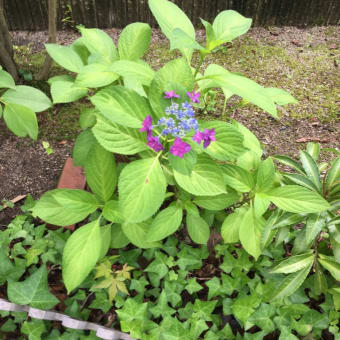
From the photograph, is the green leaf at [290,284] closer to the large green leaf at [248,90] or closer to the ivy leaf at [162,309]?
the ivy leaf at [162,309]

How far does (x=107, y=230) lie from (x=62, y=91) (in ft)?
1.85

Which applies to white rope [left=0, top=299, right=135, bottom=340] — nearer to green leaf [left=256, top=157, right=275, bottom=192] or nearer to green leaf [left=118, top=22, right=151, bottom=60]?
green leaf [left=256, top=157, right=275, bottom=192]

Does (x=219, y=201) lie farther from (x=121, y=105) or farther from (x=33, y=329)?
(x=33, y=329)

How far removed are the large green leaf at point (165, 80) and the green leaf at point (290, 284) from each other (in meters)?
0.83

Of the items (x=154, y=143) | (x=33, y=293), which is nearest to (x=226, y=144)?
(x=154, y=143)

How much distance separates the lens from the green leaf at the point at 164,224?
1292 mm

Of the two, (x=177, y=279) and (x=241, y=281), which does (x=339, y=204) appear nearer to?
(x=241, y=281)

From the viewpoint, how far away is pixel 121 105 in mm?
1060

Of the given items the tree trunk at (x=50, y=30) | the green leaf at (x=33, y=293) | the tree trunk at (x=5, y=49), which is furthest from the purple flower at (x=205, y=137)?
the tree trunk at (x=5, y=49)

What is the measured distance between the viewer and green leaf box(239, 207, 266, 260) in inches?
52.3

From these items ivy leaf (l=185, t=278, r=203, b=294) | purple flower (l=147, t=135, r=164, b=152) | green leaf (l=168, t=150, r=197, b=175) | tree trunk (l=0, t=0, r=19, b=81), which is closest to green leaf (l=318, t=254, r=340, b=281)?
ivy leaf (l=185, t=278, r=203, b=294)

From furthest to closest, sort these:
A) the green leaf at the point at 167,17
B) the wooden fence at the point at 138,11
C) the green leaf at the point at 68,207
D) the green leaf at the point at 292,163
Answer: the wooden fence at the point at 138,11
the green leaf at the point at 292,163
the green leaf at the point at 68,207
the green leaf at the point at 167,17

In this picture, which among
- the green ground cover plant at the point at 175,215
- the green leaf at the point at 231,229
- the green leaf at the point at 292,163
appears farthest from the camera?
the green leaf at the point at 292,163

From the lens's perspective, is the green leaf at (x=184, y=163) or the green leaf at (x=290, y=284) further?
the green leaf at (x=290, y=284)
